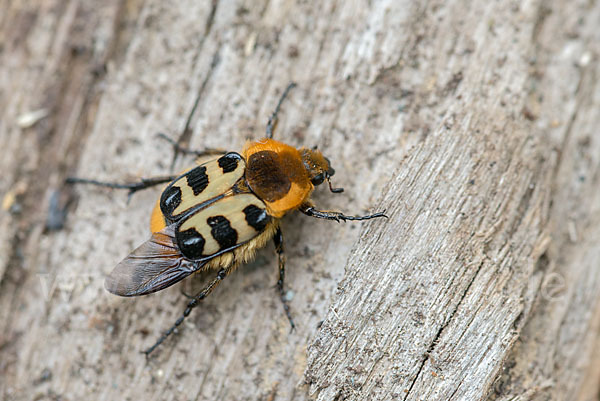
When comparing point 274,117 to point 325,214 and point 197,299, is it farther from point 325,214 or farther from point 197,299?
point 197,299

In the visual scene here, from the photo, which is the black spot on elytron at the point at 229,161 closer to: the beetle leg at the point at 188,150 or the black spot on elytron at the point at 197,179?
the black spot on elytron at the point at 197,179

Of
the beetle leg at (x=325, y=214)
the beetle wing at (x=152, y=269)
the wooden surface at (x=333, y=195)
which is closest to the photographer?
the wooden surface at (x=333, y=195)

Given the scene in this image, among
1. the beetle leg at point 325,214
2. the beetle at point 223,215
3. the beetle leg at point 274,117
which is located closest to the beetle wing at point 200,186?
the beetle at point 223,215

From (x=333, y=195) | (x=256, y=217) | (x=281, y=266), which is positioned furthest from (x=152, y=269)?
(x=333, y=195)

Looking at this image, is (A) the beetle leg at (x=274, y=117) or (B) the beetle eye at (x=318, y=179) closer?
(B) the beetle eye at (x=318, y=179)

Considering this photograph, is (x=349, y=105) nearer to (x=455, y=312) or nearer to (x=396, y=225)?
(x=396, y=225)

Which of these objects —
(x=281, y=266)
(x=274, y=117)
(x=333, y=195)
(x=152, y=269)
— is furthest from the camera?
(x=274, y=117)
